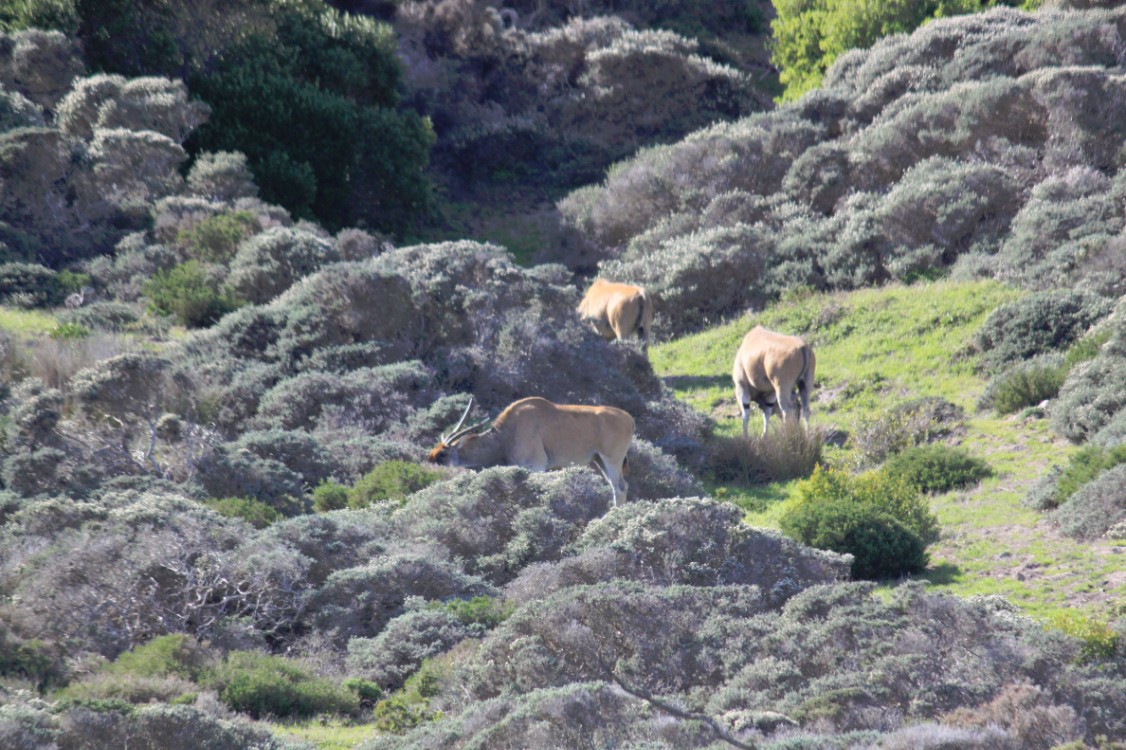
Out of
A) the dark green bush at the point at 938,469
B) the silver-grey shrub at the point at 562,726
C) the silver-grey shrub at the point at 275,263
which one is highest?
the silver-grey shrub at the point at 562,726

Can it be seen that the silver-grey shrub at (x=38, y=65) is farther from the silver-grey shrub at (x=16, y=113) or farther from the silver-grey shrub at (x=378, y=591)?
the silver-grey shrub at (x=378, y=591)

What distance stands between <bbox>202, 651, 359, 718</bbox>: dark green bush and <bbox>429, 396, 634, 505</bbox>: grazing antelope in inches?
212

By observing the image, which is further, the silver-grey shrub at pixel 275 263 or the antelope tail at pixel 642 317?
the antelope tail at pixel 642 317

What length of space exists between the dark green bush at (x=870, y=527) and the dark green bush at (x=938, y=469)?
4.46 ft

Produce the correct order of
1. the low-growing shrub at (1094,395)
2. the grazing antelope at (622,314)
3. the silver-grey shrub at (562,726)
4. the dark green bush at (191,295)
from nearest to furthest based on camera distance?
the silver-grey shrub at (562,726) < the low-growing shrub at (1094,395) < the dark green bush at (191,295) < the grazing antelope at (622,314)

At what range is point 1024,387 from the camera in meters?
18.3

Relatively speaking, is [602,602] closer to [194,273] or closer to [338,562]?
[338,562]

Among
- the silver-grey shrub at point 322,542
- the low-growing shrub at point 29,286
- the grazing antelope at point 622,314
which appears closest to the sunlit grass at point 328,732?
the silver-grey shrub at point 322,542

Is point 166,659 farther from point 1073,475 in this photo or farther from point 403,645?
point 1073,475

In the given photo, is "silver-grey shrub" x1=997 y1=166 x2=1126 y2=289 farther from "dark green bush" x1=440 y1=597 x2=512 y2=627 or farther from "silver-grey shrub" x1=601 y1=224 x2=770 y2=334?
Answer: "dark green bush" x1=440 y1=597 x2=512 y2=627

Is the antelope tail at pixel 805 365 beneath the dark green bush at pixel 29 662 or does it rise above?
beneath

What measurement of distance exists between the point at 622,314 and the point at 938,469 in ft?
24.8

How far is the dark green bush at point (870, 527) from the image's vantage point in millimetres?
12828

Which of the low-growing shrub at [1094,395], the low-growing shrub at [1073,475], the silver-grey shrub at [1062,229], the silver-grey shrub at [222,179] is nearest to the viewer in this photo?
the low-growing shrub at [1073,475]
